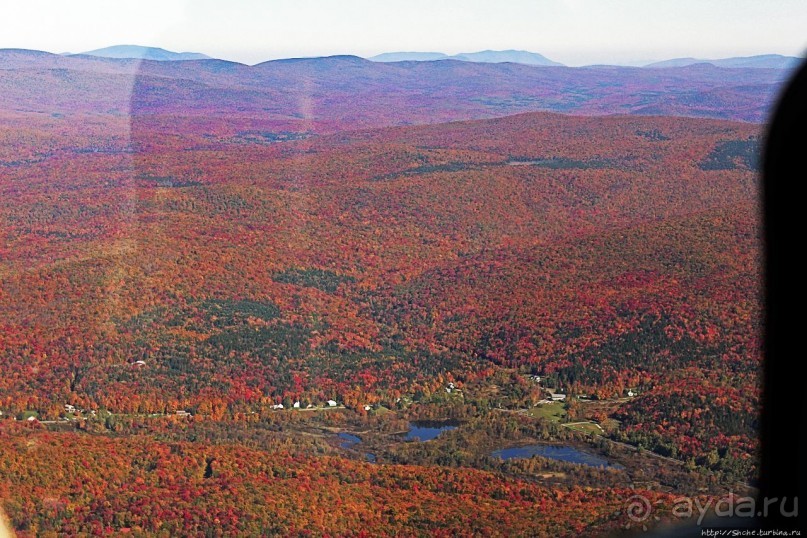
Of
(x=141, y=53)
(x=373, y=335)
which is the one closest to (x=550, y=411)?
(x=373, y=335)

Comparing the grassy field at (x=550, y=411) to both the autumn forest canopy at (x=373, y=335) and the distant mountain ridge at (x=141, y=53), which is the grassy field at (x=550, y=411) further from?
the distant mountain ridge at (x=141, y=53)

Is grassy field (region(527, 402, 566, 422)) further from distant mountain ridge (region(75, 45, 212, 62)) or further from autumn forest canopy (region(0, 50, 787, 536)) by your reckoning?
distant mountain ridge (region(75, 45, 212, 62))

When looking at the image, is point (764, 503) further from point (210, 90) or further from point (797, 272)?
point (210, 90)

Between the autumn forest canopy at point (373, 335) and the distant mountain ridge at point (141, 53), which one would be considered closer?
the autumn forest canopy at point (373, 335)

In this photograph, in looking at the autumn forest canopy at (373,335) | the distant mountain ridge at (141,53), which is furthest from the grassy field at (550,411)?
the distant mountain ridge at (141,53)

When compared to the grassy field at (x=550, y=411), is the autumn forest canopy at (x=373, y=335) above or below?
above

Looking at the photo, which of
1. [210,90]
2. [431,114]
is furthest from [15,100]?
[431,114]

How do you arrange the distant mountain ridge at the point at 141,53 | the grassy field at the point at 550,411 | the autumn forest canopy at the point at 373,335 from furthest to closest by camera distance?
1. the distant mountain ridge at the point at 141,53
2. the grassy field at the point at 550,411
3. the autumn forest canopy at the point at 373,335

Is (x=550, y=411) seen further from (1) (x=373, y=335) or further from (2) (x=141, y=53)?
(2) (x=141, y=53)

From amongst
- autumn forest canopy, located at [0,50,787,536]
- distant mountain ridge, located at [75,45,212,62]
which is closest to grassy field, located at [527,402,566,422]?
autumn forest canopy, located at [0,50,787,536]
